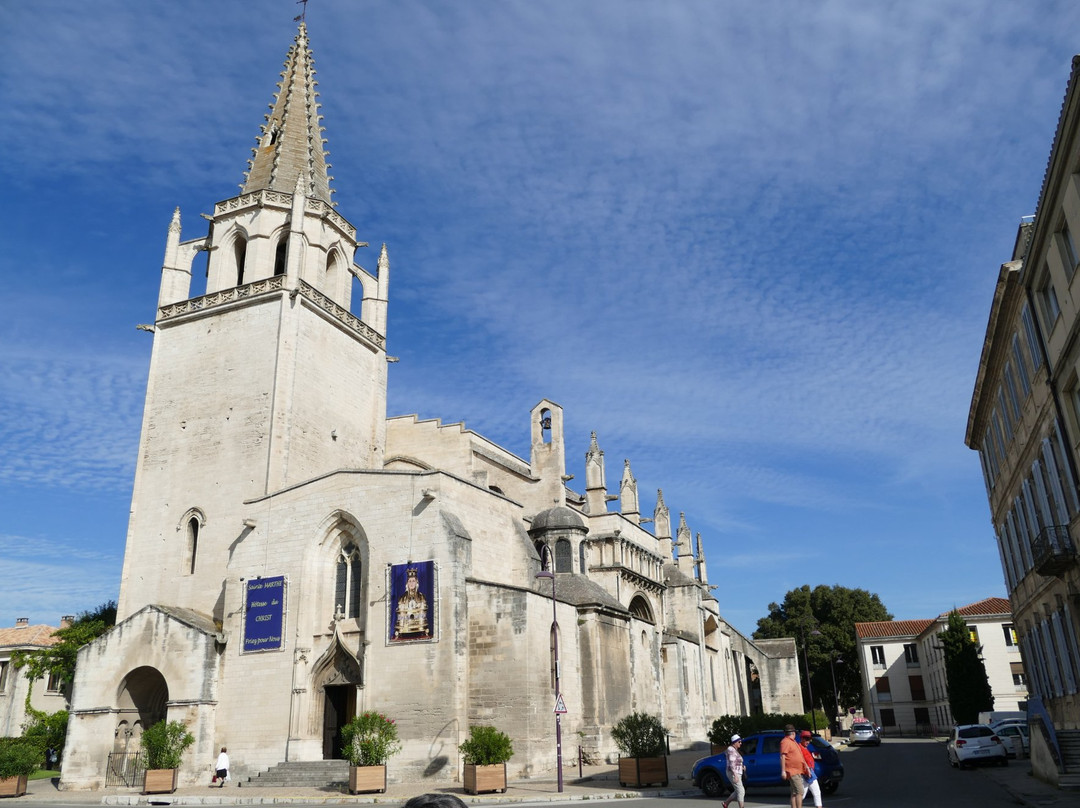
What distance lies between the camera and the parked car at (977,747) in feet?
79.3

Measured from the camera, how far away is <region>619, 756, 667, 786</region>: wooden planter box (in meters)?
20.4

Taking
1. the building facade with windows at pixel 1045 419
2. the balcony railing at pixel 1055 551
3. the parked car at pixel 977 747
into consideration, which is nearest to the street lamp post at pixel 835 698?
the parked car at pixel 977 747

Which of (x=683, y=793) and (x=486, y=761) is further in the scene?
(x=486, y=761)

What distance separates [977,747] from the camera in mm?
24188

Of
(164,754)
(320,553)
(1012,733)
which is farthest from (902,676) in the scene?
(164,754)

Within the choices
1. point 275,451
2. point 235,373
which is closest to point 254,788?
point 275,451

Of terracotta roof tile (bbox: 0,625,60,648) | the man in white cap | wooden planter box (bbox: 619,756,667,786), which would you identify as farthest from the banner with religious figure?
terracotta roof tile (bbox: 0,625,60,648)

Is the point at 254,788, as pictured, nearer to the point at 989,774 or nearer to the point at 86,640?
the point at 86,640

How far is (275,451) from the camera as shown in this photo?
29.2 metres

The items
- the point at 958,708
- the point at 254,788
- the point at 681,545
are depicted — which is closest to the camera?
the point at 254,788

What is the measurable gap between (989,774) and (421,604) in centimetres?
1571

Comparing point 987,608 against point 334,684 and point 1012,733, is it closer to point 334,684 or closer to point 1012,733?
point 1012,733

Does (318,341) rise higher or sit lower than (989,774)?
higher

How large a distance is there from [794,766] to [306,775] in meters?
15.6
